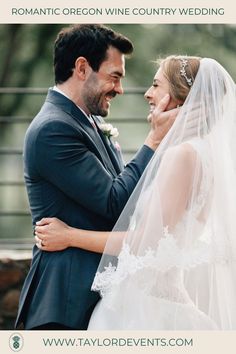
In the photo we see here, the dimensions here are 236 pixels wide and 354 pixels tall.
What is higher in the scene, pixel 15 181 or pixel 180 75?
pixel 180 75

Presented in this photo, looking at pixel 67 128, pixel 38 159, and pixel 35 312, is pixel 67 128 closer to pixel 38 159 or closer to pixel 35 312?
pixel 38 159

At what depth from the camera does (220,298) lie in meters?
5.00

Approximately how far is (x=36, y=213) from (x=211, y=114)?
0.97 m

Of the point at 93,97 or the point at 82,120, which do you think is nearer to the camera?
the point at 82,120

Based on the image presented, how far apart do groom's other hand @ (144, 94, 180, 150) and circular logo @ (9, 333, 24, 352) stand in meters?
1.19

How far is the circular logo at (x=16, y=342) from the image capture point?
5.26 metres

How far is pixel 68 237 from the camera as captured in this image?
491 cm

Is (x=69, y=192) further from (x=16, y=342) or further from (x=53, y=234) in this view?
(x=16, y=342)

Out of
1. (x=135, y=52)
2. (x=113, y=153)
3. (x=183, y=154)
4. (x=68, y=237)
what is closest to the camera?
(x=183, y=154)

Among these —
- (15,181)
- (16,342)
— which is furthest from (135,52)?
(16,342)

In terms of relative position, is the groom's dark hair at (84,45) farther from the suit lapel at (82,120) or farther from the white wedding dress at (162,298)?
the white wedding dress at (162,298)

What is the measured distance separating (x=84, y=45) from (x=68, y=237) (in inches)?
39.0

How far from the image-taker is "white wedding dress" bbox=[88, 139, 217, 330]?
16.0 feet

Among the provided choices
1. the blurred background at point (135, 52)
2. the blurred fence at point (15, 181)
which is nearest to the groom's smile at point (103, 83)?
the blurred fence at point (15, 181)
